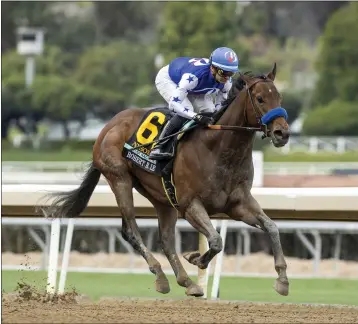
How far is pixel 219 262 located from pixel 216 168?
1.22m

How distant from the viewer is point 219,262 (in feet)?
25.3

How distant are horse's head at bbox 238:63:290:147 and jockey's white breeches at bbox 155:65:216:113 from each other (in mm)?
370

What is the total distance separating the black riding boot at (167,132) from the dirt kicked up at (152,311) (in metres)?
0.90

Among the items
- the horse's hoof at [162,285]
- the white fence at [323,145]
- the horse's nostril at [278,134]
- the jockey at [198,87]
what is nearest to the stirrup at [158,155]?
the jockey at [198,87]

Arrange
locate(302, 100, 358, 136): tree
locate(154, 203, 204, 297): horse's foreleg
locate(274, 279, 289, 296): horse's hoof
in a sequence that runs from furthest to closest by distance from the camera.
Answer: locate(302, 100, 358, 136): tree
locate(154, 203, 204, 297): horse's foreleg
locate(274, 279, 289, 296): horse's hoof

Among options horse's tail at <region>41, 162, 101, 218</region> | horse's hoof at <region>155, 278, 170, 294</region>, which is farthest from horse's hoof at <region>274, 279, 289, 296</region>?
horse's tail at <region>41, 162, 101, 218</region>

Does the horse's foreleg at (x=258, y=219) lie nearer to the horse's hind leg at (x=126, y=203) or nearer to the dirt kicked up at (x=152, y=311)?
the dirt kicked up at (x=152, y=311)

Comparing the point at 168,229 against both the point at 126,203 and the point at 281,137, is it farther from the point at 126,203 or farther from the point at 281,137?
the point at 281,137

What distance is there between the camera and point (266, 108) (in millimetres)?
6406

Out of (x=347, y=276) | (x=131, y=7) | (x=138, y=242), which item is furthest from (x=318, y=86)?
(x=138, y=242)

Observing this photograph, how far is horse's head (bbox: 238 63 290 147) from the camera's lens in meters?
6.23

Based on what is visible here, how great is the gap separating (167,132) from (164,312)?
1137mm

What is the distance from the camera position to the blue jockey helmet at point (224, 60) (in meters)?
6.65

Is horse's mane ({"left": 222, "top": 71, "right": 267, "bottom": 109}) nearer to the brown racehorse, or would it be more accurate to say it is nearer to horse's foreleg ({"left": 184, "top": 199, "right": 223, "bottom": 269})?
the brown racehorse
